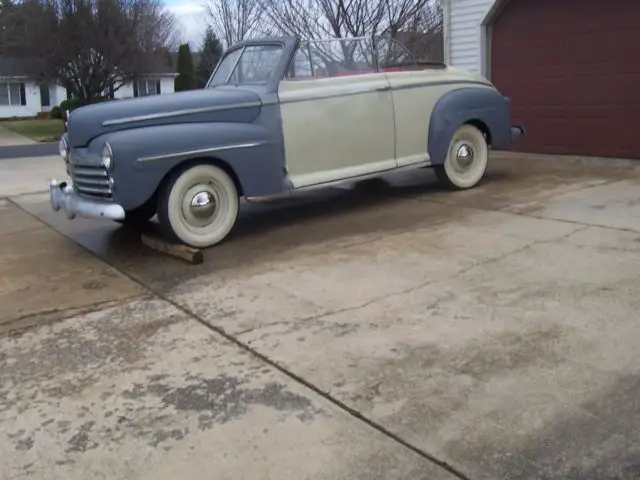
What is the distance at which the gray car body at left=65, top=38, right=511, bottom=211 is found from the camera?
6211 millimetres

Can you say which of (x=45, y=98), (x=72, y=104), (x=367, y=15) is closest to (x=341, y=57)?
(x=367, y=15)

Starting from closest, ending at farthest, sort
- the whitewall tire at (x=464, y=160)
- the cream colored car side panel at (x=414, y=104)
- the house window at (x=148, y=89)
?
the cream colored car side panel at (x=414, y=104) → the whitewall tire at (x=464, y=160) → the house window at (x=148, y=89)

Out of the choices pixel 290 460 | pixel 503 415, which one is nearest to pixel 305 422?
pixel 290 460

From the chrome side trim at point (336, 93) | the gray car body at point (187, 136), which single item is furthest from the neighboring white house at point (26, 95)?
the gray car body at point (187, 136)

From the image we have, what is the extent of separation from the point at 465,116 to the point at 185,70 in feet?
119

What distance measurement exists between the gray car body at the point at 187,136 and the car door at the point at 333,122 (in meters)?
0.15

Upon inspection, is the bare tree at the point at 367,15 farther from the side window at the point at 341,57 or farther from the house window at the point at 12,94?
the house window at the point at 12,94

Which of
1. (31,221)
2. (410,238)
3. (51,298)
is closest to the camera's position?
(51,298)

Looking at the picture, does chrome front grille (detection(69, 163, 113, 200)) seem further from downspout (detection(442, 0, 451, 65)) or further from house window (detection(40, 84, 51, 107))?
house window (detection(40, 84, 51, 107))

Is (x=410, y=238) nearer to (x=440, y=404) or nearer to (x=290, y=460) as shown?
(x=440, y=404)

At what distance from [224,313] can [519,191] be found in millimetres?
5019

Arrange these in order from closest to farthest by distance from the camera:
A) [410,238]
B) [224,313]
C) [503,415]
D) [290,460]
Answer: [290,460] → [503,415] → [224,313] → [410,238]

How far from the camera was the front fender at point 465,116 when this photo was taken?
843 centimetres

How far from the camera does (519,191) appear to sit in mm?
8773
